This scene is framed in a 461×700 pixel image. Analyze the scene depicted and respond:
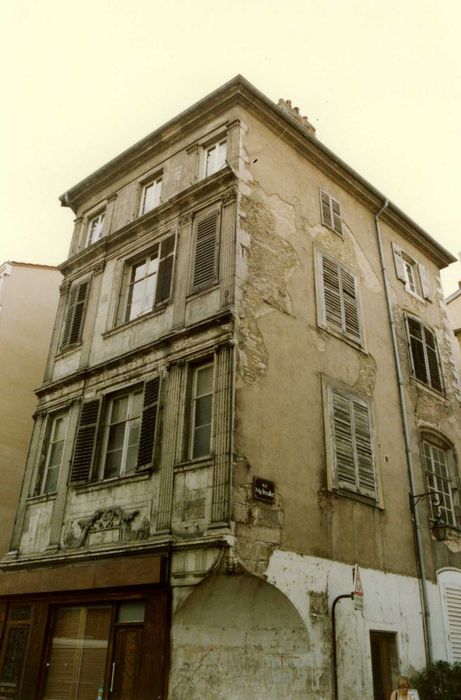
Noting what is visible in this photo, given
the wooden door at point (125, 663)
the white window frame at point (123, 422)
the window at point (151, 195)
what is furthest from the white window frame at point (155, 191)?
the wooden door at point (125, 663)

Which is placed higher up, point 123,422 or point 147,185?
point 147,185

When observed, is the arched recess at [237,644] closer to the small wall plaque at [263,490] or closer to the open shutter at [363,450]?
the small wall plaque at [263,490]

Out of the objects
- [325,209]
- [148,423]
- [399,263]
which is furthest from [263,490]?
[399,263]

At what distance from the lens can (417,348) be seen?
581 inches

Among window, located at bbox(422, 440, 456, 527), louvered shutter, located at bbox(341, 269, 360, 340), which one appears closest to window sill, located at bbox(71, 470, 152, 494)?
louvered shutter, located at bbox(341, 269, 360, 340)

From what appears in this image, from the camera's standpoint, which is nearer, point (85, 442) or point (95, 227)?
point (85, 442)

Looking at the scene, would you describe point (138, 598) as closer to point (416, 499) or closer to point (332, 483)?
point (332, 483)

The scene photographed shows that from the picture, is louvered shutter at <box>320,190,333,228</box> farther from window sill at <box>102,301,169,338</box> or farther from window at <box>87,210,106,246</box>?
window at <box>87,210,106,246</box>

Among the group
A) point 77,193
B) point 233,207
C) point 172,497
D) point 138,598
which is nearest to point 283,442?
point 172,497

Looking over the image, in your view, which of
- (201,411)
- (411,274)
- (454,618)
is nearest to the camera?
(201,411)

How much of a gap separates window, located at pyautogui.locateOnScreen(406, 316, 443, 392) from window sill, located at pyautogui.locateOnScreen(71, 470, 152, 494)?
7077 millimetres

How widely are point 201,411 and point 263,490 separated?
5.78ft

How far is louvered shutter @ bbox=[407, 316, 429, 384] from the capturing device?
47.2ft

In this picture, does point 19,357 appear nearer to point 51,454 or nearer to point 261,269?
point 51,454
